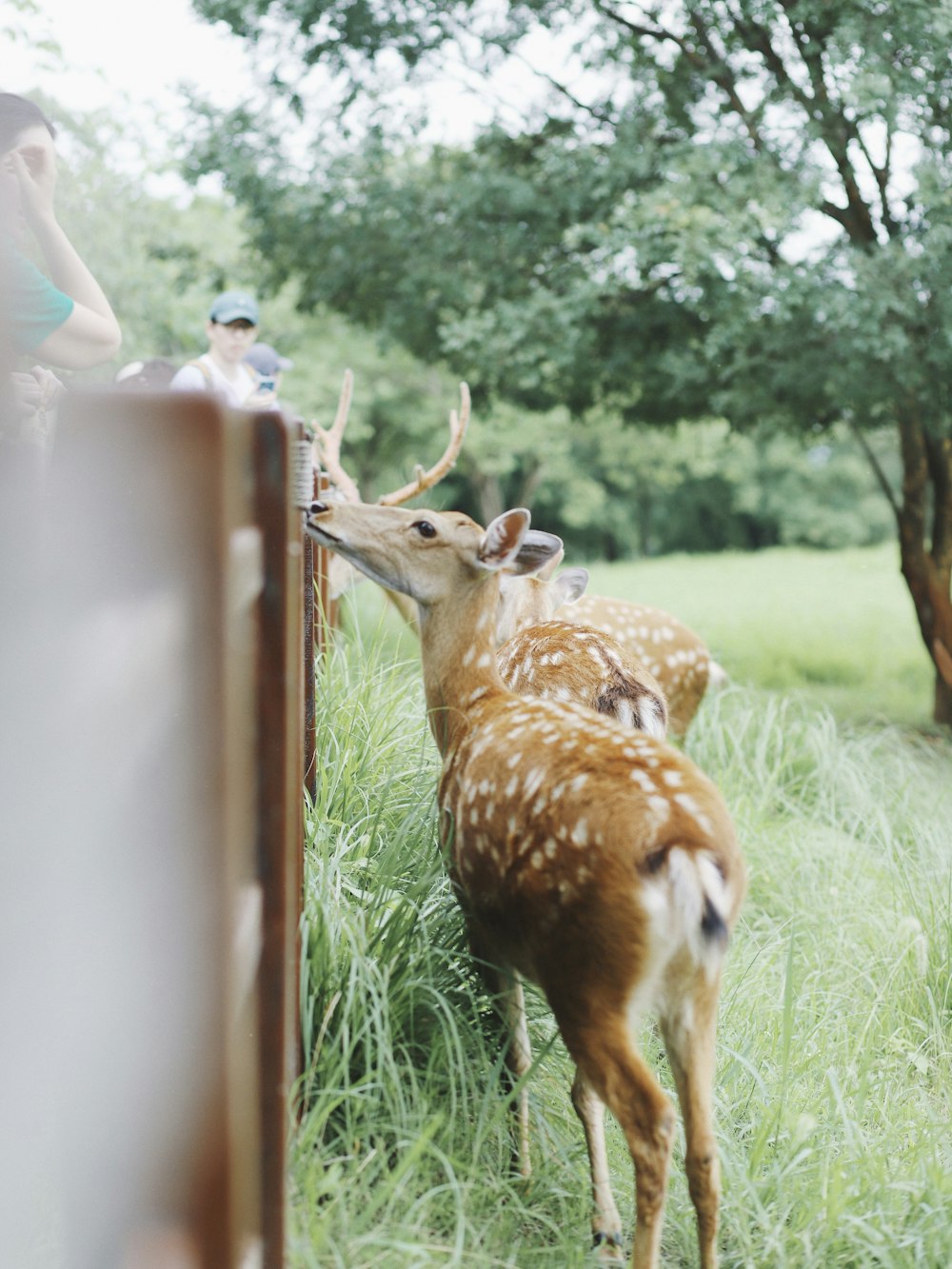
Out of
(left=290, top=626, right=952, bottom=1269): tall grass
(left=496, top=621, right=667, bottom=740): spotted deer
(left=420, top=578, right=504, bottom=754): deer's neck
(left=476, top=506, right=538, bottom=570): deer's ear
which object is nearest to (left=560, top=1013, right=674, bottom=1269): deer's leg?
(left=290, top=626, right=952, bottom=1269): tall grass

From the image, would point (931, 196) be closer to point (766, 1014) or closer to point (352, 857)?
point (766, 1014)

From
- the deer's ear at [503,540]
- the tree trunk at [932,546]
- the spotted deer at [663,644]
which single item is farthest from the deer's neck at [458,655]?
the tree trunk at [932,546]

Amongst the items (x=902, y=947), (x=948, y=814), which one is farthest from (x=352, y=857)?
(x=948, y=814)

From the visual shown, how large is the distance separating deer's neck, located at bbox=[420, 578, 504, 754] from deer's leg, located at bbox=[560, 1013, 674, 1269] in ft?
3.19

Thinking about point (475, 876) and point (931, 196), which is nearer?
point (475, 876)

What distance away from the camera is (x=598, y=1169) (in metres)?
2.49

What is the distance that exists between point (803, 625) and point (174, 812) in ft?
39.2

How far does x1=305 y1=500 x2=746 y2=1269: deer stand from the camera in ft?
6.84

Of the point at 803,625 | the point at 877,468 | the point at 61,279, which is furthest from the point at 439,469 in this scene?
the point at 803,625

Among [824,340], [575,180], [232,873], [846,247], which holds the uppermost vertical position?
[575,180]

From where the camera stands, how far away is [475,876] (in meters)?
2.47

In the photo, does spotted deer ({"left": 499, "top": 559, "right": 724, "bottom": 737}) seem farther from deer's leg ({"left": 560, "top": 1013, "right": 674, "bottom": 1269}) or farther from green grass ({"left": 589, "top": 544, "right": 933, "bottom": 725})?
deer's leg ({"left": 560, "top": 1013, "right": 674, "bottom": 1269})

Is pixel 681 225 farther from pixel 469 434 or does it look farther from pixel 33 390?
pixel 469 434

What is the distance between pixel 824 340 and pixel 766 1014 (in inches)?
182
